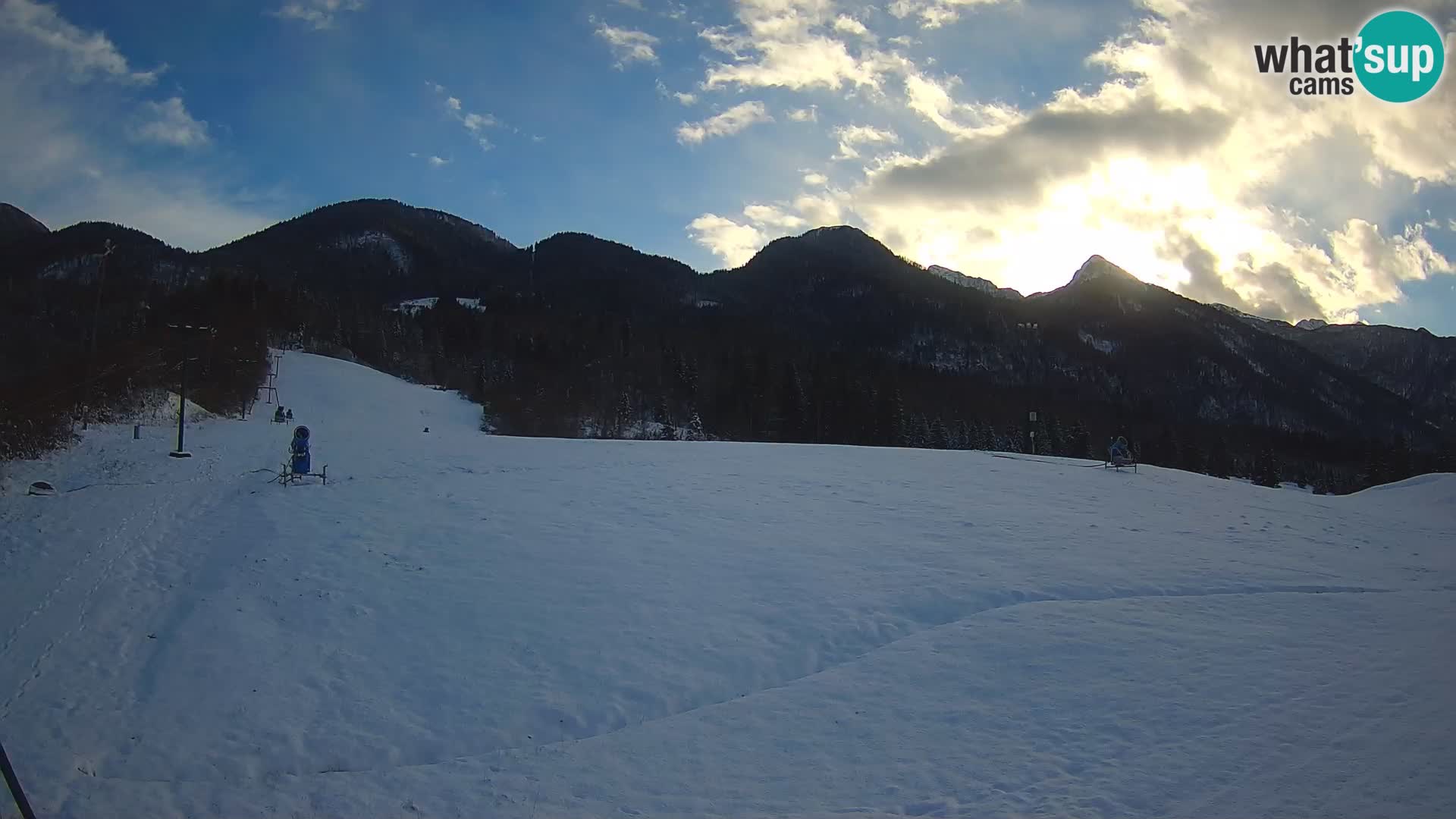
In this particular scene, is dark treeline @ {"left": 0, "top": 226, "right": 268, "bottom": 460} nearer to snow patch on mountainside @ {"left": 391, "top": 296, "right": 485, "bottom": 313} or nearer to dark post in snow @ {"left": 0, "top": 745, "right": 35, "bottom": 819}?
dark post in snow @ {"left": 0, "top": 745, "right": 35, "bottom": 819}

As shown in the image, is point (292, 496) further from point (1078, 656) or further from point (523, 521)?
point (1078, 656)

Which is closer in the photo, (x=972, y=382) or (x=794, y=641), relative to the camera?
(x=794, y=641)

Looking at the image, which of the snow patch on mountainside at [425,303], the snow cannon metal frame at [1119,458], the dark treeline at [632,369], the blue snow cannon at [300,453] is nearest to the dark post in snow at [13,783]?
the blue snow cannon at [300,453]

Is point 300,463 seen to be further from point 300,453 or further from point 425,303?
point 425,303

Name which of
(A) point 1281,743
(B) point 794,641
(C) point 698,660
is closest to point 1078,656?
(A) point 1281,743

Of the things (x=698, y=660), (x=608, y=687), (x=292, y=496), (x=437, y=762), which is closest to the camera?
(x=437, y=762)

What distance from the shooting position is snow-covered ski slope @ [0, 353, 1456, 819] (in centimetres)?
796

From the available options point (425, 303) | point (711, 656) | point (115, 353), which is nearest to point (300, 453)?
point (711, 656)

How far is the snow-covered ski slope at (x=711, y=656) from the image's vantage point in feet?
26.1

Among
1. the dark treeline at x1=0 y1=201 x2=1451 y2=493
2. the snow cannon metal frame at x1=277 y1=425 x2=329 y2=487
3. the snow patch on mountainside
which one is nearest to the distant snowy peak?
the dark treeline at x1=0 y1=201 x2=1451 y2=493

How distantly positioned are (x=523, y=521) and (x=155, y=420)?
2531 centimetres

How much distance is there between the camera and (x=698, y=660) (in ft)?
36.8

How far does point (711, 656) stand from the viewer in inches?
446

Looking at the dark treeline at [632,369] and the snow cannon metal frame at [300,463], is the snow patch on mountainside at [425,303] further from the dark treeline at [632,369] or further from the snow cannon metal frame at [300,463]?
the snow cannon metal frame at [300,463]
